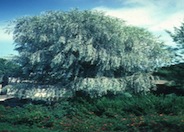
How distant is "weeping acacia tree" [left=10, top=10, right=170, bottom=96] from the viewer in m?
22.6

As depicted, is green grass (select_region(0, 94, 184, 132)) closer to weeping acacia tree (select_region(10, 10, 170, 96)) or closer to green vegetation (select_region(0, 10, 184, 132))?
green vegetation (select_region(0, 10, 184, 132))

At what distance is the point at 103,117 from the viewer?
16094 millimetres

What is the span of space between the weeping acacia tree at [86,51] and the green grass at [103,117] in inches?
162

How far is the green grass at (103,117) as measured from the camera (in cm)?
1268

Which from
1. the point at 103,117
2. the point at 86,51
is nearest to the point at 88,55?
the point at 86,51

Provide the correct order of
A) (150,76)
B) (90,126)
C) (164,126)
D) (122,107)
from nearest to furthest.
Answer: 1. (164,126)
2. (90,126)
3. (122,107)
4. (150,76)

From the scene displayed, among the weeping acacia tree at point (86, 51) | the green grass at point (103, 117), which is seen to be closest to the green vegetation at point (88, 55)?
the weeping acacia tree at point (86, 51)

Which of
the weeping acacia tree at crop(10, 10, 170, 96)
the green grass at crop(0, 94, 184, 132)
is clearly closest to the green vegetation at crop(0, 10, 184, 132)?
the weeping acacia tree at crop(10, 10, 170, 96)

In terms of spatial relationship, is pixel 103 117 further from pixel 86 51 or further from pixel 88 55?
pixel 86 51

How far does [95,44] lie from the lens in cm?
2328

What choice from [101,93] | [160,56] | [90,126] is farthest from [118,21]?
[90,126]

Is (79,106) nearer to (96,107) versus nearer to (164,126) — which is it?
(96,107)

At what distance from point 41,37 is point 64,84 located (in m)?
3.92

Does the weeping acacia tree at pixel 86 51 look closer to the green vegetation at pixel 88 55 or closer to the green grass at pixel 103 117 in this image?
the green vegetation at pixel 88 55
